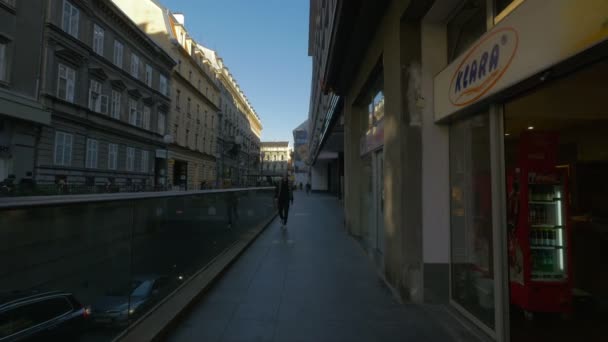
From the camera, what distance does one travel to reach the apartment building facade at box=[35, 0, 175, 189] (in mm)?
20219

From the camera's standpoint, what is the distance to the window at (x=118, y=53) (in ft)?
86.8

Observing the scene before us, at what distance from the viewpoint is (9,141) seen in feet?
57.1

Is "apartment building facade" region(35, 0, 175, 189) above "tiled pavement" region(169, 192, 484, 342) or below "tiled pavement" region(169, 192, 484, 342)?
above

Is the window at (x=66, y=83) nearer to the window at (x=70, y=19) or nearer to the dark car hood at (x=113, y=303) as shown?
the window at (x=70, y=19)

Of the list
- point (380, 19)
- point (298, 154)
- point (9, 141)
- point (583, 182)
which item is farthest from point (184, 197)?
point (298, 154)

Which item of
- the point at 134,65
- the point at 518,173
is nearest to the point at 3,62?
the point at 134,65

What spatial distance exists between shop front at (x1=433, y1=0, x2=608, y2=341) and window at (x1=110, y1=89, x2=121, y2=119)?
1095 inches

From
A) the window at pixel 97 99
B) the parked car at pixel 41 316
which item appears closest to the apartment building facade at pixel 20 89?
the window at pixel 97 99

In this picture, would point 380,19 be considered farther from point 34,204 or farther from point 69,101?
point 69,101

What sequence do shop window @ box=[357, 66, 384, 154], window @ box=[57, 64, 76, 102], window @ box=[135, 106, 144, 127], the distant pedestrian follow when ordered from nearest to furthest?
1. shop window @ box=[357, 66, 384, 154]
2. the distant pedestrian
3. window @ box=[57, 64, 76, 102]
4. window @ box=[135, 106, 144, 127]

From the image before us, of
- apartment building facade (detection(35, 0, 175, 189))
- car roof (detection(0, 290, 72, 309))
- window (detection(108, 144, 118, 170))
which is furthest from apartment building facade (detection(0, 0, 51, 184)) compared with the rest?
car roof (detection(0, 290, 72, 309))

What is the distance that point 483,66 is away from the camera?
3275 mm

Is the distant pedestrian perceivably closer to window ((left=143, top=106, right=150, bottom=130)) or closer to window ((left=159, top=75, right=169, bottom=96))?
window ((left=143, top=106, right=150, bottom=130))

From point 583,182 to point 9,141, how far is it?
902 inches
